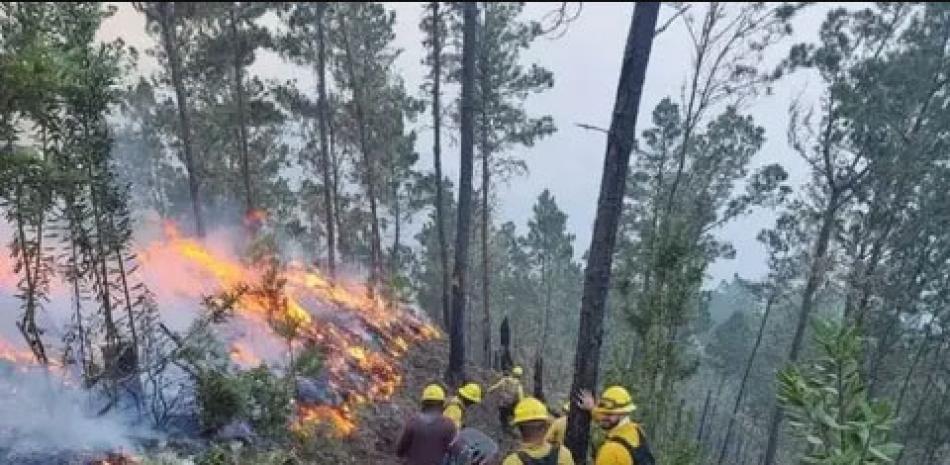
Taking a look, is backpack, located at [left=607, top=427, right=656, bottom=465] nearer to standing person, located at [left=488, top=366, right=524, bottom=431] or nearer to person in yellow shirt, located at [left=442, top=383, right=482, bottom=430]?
person in yellow shirt, located at [left=442, top=383, right=482, bottom=430]

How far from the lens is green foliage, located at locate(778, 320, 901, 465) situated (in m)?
2.50

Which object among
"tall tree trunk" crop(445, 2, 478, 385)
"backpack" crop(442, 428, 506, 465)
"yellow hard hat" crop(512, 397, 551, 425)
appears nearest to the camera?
"yellow hard hat" crop(512, 397, 551, 425)

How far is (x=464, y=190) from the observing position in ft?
54.4

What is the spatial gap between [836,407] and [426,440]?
622 cm

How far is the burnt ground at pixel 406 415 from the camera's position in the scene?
11.7 metres

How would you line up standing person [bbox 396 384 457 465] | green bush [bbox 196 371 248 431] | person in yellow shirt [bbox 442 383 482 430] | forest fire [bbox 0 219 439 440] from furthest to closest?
forest fire [bbox 0 219 439 440], person in yellow shirt [bbox 442 383 482 430], green bush [bbox 196 371 248 431], standing person [bbox 396 384 457 465]

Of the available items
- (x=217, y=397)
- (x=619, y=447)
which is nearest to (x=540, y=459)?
(x=619, y=447)

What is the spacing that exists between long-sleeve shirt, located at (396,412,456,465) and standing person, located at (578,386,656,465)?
271 cm

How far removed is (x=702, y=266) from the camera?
8836 mm

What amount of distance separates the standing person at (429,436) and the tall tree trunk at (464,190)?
7.97 metres

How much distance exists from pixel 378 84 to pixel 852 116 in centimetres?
1889

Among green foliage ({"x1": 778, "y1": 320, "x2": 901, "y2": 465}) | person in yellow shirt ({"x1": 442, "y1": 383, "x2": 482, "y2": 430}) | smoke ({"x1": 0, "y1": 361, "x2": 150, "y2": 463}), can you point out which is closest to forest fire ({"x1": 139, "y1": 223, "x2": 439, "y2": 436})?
person in yellow shirt ({"x1": 442, "y1": 383, "x2": 482, "y2": 430})

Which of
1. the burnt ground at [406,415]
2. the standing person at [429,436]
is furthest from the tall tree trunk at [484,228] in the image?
the standing person at [429,436]

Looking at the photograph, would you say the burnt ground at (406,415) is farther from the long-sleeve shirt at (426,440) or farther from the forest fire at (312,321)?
the long-sleeve shirt at (426,440)
